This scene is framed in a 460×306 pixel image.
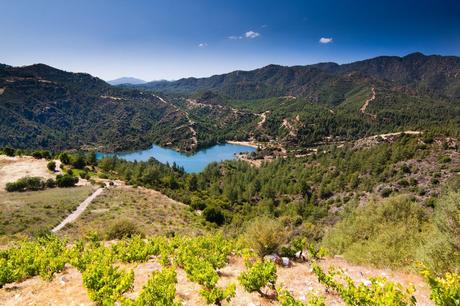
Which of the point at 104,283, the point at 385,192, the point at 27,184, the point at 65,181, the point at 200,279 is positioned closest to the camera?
the point at 104,283

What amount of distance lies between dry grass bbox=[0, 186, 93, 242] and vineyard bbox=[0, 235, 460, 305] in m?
18.4

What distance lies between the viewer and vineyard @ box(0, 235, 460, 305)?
332 inches

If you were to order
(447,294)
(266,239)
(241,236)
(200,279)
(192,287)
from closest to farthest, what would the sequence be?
(447,294) < (200,279) < (192,287) < (266,239) < (241,236)

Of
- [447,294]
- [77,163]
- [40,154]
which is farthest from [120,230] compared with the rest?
[40,154]

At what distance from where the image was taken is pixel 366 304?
331 inches

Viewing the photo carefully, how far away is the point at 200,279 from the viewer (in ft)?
38.2

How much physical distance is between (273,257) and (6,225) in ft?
119

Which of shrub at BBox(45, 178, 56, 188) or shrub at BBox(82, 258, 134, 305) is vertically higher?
shrub at BBox(82, 258, 134, 305)

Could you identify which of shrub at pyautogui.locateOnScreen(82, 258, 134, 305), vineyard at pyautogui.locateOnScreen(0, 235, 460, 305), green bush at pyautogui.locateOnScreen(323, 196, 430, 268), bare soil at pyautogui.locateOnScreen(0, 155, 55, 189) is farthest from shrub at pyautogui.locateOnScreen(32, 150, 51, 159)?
shrub at pyautogui.locateOnScreen(82, 258, 134, 305)

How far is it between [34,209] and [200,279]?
43717mm

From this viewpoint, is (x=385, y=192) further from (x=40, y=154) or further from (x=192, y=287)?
(x=40, y=154)

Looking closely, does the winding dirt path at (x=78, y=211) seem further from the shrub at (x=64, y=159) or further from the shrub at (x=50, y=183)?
the shrub at (x=64, y=159)

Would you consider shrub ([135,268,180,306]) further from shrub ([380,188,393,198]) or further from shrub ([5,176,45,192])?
shrub ([380,188,393,198])

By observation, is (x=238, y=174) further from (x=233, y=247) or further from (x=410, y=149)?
(x=233, y=247)
